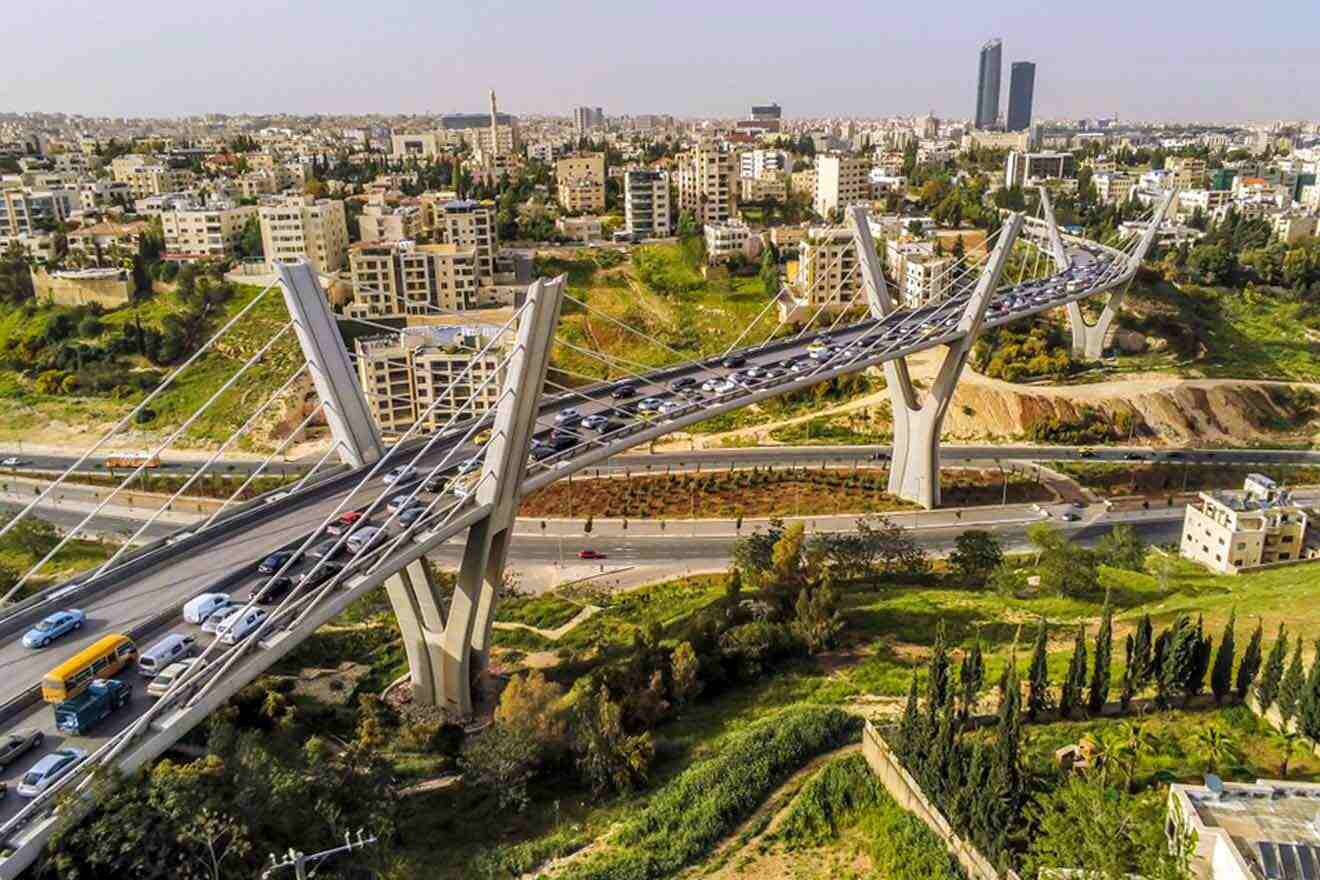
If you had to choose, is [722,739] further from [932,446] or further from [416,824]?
[932,446]

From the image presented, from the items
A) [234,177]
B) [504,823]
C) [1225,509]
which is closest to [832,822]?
[504,823]

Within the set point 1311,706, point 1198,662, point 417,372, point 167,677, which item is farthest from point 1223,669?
point 417,372

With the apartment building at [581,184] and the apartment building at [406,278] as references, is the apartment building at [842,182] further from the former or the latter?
the apartment building at [406,278]

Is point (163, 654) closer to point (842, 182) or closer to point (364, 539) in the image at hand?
point (364, 539)

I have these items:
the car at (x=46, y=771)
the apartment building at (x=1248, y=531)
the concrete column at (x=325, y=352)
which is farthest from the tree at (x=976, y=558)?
the car at (x=46, y=771)

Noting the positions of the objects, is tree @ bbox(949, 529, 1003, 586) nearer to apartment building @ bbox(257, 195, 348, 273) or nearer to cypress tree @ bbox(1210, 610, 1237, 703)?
cypress tree @ bbox(1210, 610, 1237, 703)

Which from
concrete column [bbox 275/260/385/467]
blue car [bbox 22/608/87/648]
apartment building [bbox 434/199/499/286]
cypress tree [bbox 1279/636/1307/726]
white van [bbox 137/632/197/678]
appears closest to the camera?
white van [bbox 137/632/197/678]

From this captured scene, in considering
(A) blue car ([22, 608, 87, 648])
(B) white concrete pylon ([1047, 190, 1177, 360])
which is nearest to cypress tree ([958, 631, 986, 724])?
(A) blue car ([22, 608, 87, 648])
